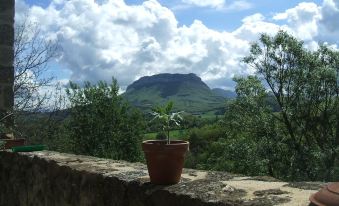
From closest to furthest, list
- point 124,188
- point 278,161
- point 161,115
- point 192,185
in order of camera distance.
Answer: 1. point 192,185
2. point 161,115
3. point 124,188
4. point 278,161

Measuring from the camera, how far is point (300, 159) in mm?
18875

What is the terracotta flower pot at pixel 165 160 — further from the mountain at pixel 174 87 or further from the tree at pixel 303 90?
the mountain at pixel 174 87

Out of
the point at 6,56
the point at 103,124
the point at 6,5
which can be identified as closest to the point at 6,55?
the point at 6,56

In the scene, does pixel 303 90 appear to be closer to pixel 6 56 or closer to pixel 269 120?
pixel 269 120

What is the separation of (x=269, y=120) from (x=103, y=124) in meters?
7.39

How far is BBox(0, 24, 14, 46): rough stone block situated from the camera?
6.21 meters

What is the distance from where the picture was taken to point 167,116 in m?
2.56

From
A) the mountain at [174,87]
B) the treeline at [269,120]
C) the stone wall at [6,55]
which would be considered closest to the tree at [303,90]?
the treeline at [269,120]

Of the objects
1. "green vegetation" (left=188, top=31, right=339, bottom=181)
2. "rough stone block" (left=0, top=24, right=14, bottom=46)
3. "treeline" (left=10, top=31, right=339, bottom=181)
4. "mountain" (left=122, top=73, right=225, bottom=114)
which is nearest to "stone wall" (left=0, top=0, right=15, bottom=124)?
"rough stone block" (left=0, top=24, right=14, bottom=46)

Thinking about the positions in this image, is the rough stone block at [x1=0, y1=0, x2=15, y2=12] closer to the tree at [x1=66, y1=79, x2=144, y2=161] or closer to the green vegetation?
the tree at [x1=66, y1=79, x2=144, y2=161]

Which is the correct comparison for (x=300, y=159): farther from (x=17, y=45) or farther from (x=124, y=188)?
(x=124, y=188)

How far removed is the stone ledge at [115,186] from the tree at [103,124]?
13.0m

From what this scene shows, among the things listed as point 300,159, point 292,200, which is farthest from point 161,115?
point 300,159

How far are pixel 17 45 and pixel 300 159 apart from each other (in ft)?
40.0
